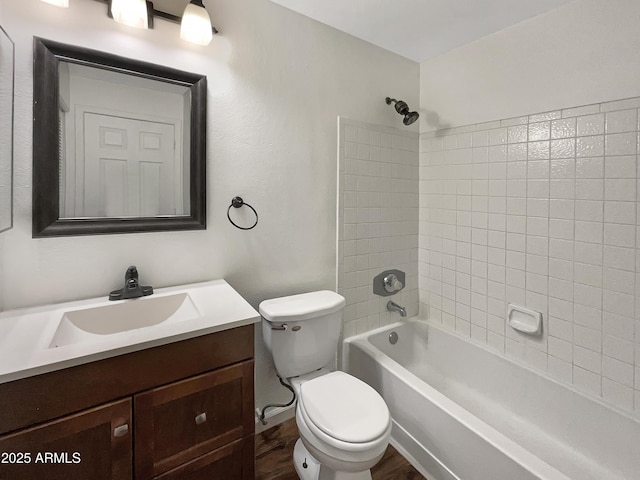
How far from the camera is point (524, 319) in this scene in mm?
1741

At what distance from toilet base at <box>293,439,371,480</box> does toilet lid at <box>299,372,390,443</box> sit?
270 mm

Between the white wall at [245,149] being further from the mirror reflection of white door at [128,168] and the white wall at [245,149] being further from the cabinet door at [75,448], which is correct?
the cabinet door at [75,448]

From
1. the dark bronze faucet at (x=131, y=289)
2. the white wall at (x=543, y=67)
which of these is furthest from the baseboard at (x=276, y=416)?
the white wall at (x=543, y=67)

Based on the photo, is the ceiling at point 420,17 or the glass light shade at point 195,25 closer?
the glass light shade at point 195,25

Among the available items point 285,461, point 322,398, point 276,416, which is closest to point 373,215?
point 322,398

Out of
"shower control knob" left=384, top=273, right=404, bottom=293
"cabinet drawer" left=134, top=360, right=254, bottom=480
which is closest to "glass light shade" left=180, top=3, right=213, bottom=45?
"cabinet drawer" left=134, top=360, right=254, bottom=480

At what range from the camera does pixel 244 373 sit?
3.70ft

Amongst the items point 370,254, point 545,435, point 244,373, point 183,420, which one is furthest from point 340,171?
point 545,435

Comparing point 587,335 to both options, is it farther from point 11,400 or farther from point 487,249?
point 11,400

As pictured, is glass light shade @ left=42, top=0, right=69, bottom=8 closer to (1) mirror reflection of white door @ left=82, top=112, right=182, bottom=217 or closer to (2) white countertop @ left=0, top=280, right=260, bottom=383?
(1) mirror reflection of white door @ left=82, top=112, right=182, bottom=217

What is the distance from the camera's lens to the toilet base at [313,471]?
1.27m

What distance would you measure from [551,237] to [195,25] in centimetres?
203

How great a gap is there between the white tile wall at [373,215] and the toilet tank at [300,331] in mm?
421

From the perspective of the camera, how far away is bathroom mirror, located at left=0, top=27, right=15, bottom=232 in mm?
1075
